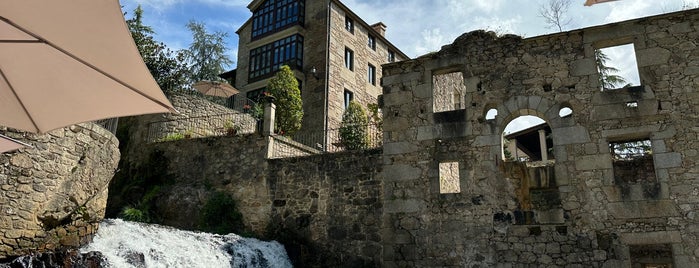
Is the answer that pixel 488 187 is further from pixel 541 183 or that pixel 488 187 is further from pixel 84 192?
pixel 84 192

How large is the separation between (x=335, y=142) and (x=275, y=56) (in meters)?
7.04

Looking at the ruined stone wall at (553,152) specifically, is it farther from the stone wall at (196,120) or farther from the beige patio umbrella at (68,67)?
the beige patio umbrella at (68,67)

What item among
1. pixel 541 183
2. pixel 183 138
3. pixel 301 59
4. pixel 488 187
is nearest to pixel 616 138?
pixel 541 183

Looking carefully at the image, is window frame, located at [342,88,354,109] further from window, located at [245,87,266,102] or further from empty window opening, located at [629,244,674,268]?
empty window opening, located at [629,244,674,268]

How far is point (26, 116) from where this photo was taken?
15.7ft

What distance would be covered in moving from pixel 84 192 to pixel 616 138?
1066cm

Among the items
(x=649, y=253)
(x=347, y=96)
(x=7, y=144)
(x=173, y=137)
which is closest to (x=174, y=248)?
(x=7, y=144)

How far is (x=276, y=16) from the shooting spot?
80.9 feet

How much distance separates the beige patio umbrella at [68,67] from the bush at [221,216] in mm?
9892

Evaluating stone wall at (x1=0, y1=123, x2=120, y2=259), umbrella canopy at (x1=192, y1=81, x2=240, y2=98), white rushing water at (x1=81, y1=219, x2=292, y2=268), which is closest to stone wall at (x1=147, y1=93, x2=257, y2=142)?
umbrella canopy at (x1=192, y1=81, x2=240, y2=98)

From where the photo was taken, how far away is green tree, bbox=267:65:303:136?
777 inches

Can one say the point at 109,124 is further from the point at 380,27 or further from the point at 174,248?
the point at 380,27

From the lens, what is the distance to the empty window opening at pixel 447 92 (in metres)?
20.9

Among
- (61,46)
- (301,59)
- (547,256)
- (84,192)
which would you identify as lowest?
(547,256)
